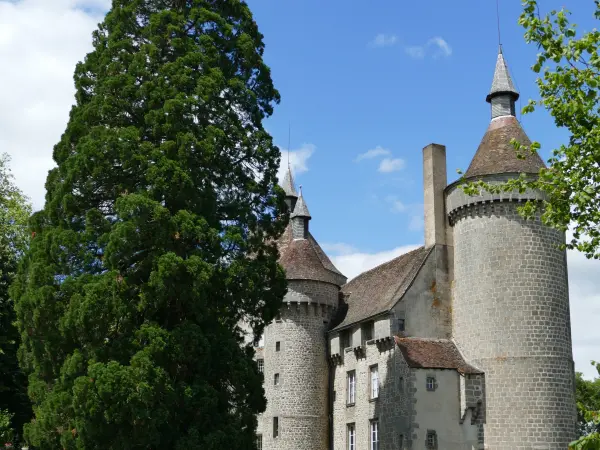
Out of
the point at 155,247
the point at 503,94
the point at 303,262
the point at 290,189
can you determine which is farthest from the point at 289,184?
the point at 155,247

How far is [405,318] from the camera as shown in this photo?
115 ft

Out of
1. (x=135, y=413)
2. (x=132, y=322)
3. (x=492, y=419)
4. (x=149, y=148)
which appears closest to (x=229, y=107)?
(x=149, y=148)

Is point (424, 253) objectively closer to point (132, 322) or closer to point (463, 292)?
point (463, 292)

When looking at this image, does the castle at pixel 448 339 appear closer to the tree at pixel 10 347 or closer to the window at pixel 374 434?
the window at pixel 374 434

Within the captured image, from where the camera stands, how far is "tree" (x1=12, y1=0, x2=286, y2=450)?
2172cm

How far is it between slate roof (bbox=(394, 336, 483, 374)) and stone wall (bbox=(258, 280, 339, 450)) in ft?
23.3

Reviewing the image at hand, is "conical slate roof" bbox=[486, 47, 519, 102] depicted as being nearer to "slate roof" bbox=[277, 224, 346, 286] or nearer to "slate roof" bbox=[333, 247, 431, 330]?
"slate roof" bbox=[333, 247, 431, 330]

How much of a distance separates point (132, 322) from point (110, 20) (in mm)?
10059

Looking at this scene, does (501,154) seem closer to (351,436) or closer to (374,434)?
(374,434)

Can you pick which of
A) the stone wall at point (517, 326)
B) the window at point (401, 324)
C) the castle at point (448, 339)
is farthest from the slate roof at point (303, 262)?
the stone wall at point (517, 326)

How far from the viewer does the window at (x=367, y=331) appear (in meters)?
37.3

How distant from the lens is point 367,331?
123 ft

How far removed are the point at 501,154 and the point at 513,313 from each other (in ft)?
22.2

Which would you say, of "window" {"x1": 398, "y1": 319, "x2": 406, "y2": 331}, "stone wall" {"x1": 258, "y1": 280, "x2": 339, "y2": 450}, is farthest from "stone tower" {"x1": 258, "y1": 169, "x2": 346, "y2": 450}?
"window" {"x1": 398, "y1": 319, "x2": 406, "y2": 331}
